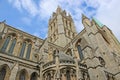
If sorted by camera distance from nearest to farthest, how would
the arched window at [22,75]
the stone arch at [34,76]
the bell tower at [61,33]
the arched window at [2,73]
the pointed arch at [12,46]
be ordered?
1. the arched window at [2,73]
2. the arched window at [22,75]
3. the stone arch at [34,76]
4. the pointed arch at [12,46]
5. the bell tower at [61,33]

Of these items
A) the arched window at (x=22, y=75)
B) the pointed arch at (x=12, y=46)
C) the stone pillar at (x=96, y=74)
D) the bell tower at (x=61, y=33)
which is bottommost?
the stone pillar at (x=96, y=74)

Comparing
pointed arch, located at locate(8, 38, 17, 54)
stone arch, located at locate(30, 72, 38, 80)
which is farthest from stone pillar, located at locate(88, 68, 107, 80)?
pointed arch, located at locate(8, 38, 17, 54)

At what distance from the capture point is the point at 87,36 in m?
21.5

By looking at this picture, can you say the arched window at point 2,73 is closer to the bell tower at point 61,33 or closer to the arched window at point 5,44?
the arched window at point 5,44

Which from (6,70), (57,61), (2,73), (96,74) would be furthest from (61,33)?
(2,73)

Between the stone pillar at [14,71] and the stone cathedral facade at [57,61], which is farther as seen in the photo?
the stone cathedral facade at [57,61]

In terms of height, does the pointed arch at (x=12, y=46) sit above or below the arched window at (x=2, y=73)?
above

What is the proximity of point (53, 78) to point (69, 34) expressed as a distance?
19844mm

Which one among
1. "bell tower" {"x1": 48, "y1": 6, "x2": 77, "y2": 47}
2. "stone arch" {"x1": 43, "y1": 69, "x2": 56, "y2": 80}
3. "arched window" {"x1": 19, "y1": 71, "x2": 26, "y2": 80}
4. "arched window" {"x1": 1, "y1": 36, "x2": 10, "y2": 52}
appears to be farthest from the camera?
"bell tower" {"x1": 48, "y1": 6, "x2": 77, "y2": 47}

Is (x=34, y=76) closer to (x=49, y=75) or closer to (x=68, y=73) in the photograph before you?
(x=49, y=75)

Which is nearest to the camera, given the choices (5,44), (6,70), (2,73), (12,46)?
(2,73)

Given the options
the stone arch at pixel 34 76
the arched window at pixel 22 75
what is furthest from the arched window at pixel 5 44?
the stone arch at pixel 34 76

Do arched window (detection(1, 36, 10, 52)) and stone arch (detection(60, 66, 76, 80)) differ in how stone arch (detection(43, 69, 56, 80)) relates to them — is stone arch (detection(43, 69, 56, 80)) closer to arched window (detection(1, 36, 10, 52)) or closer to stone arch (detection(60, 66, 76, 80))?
stone arch (detection(60, 66, 76, 80))

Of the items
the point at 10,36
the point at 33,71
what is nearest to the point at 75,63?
the point at 33,71
